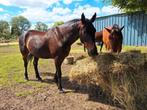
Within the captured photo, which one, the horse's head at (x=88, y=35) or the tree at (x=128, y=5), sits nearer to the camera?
the horse's head at (x=88, y=35)

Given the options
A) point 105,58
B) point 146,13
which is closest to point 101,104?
point 105,58

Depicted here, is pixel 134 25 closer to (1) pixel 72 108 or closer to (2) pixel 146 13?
(2) pixel 146 13

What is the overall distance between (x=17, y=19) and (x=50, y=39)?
97149 mm

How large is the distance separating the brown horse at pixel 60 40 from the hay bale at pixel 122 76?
0.43 m

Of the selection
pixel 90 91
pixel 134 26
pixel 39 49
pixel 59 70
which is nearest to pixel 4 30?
pixel 134 26

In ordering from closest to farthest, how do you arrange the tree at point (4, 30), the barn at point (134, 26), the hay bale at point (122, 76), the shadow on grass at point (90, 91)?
the hay bale at point (122, 76) < the shadow on grass at point (90, 91) < the barn at point (134, 26) < the tree at point (4, 30)

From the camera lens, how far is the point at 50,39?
21.9 ft

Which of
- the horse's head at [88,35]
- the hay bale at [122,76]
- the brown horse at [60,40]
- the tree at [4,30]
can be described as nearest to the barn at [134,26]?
the brown horse at [60,40]

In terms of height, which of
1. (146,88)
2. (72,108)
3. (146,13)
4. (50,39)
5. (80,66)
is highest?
(146,13)

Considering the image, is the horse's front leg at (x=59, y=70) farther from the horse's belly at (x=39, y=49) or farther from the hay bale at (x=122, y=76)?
the hay bale at (x=122, y=76)

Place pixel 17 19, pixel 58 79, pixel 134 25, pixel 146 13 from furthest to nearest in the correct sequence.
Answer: pixel 17 19
pixel 134 25
pixel 146 13
pixel 58 79

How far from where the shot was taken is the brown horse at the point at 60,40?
5582 mm

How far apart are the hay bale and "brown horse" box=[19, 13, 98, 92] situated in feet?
1.42

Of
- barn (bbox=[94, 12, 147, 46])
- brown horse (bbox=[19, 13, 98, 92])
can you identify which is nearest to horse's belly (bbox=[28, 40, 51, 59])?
brown horse (bbox=[19, 13, 98, 92])
